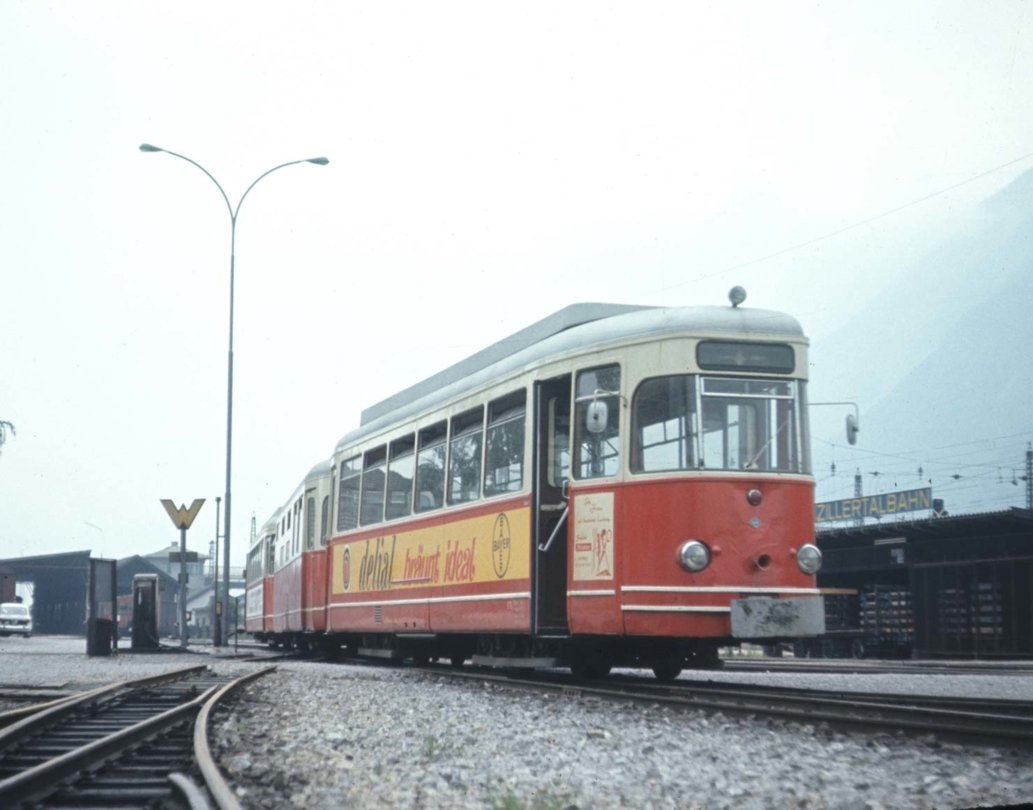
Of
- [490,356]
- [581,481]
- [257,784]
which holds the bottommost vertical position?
[257,784]

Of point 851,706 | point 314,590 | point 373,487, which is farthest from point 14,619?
point 851,706

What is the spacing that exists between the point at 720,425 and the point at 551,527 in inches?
78.3

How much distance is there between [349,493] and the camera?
784 inches

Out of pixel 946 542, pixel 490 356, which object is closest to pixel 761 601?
pixel 490 356

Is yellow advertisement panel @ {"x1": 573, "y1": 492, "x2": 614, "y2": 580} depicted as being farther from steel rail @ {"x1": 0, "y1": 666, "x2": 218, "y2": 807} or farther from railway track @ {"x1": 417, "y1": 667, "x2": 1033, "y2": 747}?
steel rail @ {"x1": 0, "y1": 666, "x2": 218, "y2": 807}

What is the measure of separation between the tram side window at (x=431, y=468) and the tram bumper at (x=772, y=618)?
488cm

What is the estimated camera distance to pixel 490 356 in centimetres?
1541

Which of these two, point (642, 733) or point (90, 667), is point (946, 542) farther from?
point (642, 733)

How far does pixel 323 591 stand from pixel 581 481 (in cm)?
974

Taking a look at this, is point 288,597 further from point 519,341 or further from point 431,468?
point 519,341

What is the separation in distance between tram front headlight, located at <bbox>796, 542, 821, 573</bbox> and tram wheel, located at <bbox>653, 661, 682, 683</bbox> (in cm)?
225

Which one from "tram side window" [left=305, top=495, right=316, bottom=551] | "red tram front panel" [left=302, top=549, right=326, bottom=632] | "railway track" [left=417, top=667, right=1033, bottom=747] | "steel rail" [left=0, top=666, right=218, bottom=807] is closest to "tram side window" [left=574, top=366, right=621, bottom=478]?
"railway track" [left=417, top=667, right=1033, bottom=747]

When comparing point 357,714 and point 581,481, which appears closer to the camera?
point 357,714

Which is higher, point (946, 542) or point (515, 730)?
point (946, 542)
